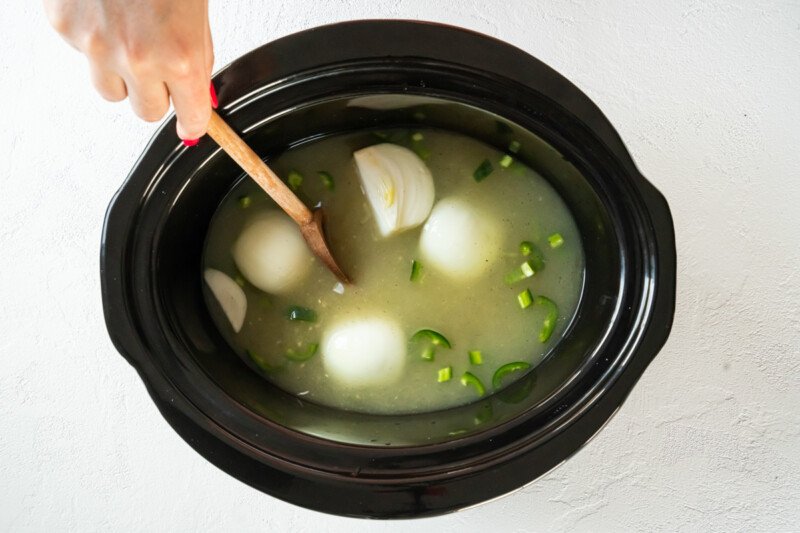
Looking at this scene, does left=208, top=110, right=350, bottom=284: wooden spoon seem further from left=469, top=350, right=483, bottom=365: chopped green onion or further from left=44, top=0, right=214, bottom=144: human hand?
left=469, top=350, right=483, bottom=365: chopped green onion

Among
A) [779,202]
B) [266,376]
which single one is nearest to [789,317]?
[779,202]

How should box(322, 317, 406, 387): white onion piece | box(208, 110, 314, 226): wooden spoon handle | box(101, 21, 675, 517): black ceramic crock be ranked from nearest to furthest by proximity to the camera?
box(208, 110, 314, 226): wooden spoon handle
box(101, 21, 675, 517): black ceramic crock
box(322, 317, 406, 387): white onion piece

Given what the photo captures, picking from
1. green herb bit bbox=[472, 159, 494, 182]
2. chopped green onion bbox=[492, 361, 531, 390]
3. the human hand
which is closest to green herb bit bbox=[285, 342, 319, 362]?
chopped green onion bbox=[492, 361, 531, 390]

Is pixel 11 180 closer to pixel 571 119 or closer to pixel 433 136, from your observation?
pixel 433 136

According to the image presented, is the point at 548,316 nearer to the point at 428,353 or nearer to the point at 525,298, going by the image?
the point at 525,298

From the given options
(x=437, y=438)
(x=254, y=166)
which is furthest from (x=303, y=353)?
(x=254, y=166)

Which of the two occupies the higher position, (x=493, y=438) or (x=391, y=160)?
(x=391, y=160)

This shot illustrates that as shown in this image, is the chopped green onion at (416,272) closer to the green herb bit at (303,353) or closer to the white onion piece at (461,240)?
the white onion piece at (461,240)
